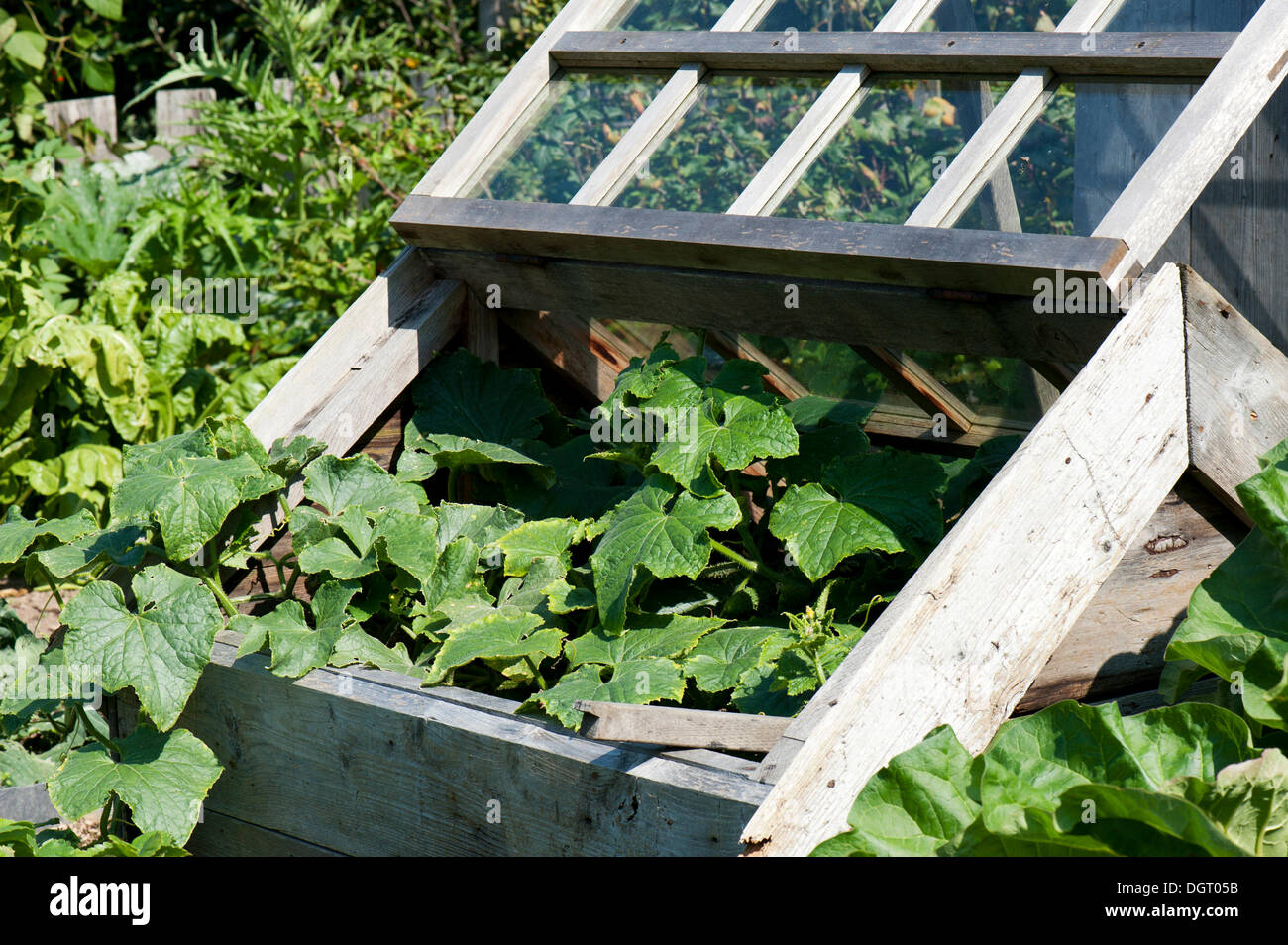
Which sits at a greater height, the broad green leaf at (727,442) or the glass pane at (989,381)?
the glass pane at (989,381)

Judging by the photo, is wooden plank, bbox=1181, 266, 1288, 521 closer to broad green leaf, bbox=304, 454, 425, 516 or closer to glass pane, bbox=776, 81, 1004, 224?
glass pane, bbox=776, 81, 1004, 224

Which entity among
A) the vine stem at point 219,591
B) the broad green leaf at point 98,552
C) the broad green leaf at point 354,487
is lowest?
the vine stem at point 219,591

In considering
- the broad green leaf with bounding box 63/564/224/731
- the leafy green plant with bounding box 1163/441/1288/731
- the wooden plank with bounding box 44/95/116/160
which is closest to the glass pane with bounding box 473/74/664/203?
the broad green leaf with bounding box 63/564/224/731

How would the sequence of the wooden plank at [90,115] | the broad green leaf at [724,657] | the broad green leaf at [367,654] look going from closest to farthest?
the broad green leaf at [724,657]
the broad green leaf at [367,654]
the wooden plank at [90,115]

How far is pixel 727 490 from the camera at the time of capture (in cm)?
214

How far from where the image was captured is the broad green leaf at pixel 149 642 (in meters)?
1.84

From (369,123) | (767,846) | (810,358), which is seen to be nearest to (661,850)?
(767,846)

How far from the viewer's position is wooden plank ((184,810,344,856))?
2.01 meters

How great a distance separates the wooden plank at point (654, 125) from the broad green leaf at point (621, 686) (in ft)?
3.16

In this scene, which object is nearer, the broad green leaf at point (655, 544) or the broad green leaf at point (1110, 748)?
the broad green leaf at point (1110, 748)

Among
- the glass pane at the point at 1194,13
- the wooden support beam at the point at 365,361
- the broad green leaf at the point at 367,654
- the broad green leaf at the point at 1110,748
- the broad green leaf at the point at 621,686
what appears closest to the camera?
the broad green leaf at the point at 1110,748

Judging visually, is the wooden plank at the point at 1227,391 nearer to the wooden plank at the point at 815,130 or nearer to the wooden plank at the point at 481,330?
the wooden plank at the point at 815,130

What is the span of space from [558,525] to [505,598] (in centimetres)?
17

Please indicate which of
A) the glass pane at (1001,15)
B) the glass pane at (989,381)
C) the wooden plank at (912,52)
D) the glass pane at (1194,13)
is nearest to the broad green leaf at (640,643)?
the glass pane at (989,381)
